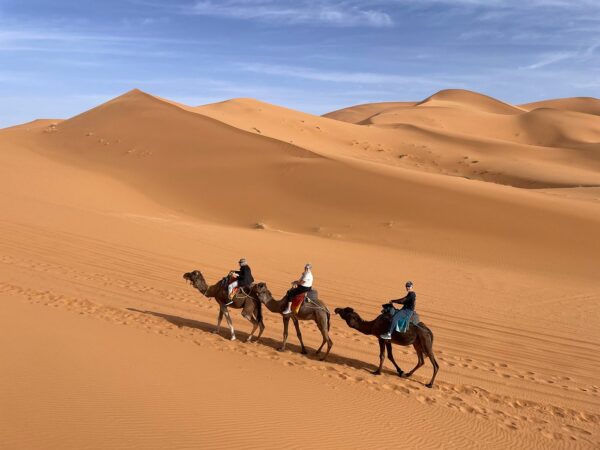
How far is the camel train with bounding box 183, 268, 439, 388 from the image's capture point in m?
10.1

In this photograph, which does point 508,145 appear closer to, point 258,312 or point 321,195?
point 321,195

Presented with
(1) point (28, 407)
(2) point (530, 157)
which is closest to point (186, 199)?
(1) point (28, 407)

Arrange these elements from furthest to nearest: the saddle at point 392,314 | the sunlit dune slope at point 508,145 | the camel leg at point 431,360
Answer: the sunlit dune slope at point 508,145 → the saddle at point 392,314 → the camel leg at point 431,360

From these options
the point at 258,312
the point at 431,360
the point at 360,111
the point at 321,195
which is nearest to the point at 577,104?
the point at 360,111

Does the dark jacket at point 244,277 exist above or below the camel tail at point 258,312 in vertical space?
above

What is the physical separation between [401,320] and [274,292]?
6.62 m

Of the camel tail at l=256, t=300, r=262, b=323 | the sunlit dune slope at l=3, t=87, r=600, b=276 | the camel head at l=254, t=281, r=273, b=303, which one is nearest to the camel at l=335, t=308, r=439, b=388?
the camel head at l=254, t=281, r=273, b=303

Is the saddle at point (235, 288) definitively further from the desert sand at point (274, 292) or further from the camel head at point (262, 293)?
the desert sand at point (274, 292)

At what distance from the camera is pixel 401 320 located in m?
10.1

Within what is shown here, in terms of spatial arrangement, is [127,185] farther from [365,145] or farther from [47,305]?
[365,145]

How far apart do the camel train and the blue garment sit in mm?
59

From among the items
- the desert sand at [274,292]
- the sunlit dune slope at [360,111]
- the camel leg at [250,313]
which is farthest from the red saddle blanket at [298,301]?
the sunlit dune slope at [360,111]

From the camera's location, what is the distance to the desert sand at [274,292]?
24.7 ft

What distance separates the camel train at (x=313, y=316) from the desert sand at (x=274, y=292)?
0.40 meters
